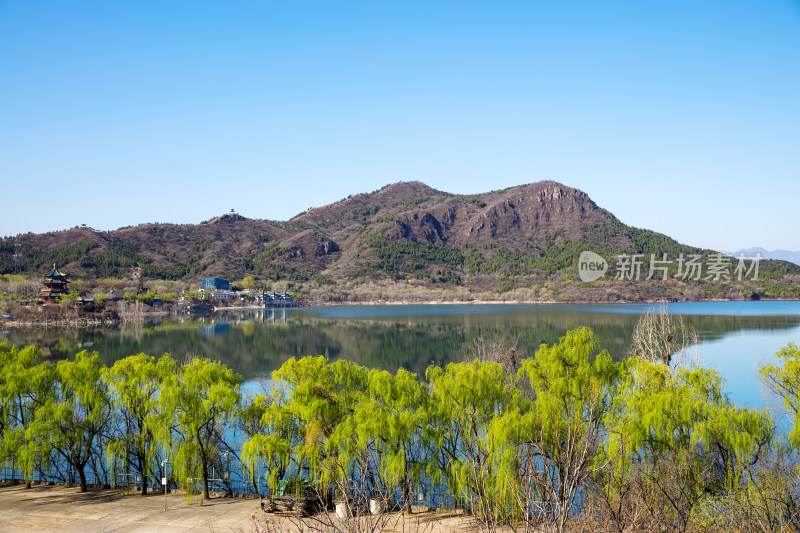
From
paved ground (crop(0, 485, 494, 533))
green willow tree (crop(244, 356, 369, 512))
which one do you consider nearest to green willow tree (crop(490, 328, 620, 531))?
paved ground (crop(0, 485, 494, 533))

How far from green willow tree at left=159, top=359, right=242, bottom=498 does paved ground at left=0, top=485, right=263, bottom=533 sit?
1.29m

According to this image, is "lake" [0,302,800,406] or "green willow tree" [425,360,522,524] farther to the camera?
"lake" [0,302,800,406]

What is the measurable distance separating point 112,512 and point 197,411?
4.62 meters

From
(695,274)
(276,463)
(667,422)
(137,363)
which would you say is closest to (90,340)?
(137,363)

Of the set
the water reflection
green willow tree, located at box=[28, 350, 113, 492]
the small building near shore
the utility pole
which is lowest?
the water reflection

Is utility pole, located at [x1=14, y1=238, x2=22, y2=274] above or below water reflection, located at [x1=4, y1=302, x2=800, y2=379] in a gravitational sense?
above

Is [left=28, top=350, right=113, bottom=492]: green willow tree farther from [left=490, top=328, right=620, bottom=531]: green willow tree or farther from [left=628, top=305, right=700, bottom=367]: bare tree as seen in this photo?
[left=628, top=305, right=700, bottom=367]: bare tree

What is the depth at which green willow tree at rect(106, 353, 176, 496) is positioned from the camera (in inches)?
927

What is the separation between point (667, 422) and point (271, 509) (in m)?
14.5

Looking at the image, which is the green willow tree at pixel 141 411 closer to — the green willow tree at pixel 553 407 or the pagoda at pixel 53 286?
the green willow tree at pixel 553 407

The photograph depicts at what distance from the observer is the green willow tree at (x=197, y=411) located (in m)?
23.0

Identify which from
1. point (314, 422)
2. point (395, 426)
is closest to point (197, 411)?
point (314, 422)

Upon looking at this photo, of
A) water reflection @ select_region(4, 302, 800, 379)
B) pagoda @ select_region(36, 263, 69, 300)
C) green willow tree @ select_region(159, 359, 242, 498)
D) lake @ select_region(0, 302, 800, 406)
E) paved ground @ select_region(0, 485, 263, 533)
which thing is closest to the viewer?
paved ground @ select_region(0, 485, 263, 533)

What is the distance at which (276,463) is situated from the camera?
72.4 ft
